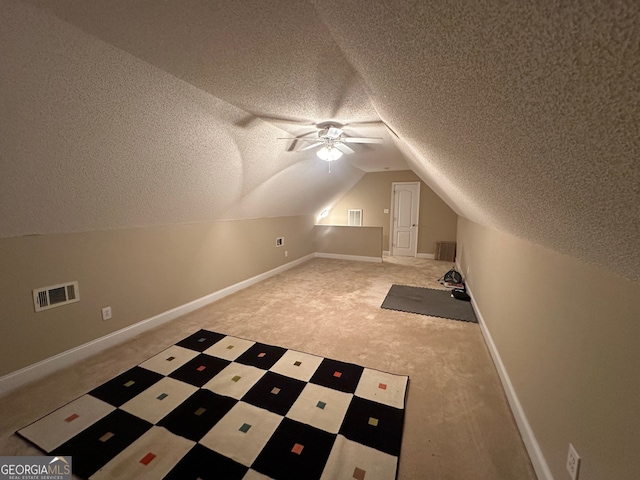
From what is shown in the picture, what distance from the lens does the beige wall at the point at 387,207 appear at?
6770mm

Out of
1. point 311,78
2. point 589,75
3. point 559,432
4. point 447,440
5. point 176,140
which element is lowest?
point 447,440

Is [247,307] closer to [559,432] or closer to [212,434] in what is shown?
[212,434]

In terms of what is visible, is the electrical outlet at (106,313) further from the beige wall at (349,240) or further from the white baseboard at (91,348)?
the beige wall at (349,240)

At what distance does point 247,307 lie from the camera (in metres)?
3.64

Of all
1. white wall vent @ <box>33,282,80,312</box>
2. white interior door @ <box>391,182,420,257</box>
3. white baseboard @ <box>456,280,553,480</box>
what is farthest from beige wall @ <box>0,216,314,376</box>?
white interior door @ <box>391,182,420,257</box>

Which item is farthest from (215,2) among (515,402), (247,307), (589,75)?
(247,307)

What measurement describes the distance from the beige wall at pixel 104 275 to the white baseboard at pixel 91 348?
46 millimetres

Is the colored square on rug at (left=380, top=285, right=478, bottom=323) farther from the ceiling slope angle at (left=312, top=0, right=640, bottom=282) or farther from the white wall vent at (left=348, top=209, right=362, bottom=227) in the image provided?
the white wall vent at (left=348, top=209, right=362, bottom=227)

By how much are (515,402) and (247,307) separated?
2923 mm

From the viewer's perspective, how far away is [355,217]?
24.8 ft

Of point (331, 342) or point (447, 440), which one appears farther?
point (331, 342)

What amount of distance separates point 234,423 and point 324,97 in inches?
91.7

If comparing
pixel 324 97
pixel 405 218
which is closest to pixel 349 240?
pixel 405 218

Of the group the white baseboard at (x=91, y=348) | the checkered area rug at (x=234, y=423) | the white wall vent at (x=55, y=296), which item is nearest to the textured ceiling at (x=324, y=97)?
the white wall vent at (x=55, y=296)
